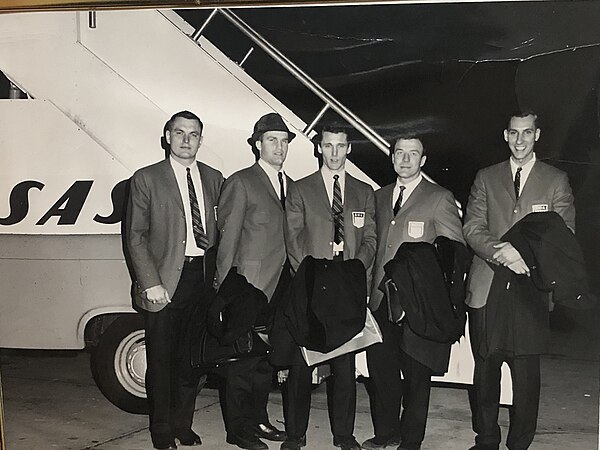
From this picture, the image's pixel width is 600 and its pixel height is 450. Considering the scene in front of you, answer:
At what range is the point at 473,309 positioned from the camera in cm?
201

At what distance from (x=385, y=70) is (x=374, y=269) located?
1.96 feet

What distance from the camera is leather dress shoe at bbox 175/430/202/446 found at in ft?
7.05

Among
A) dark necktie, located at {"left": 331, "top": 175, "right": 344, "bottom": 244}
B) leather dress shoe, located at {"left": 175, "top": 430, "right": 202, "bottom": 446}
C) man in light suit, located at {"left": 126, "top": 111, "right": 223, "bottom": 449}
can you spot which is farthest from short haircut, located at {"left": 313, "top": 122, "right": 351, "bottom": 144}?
leather dress shoe, located at {"left": 175, "top": 430, "right": 202, "bottom": 446}

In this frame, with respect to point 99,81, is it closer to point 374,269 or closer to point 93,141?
point 93,141

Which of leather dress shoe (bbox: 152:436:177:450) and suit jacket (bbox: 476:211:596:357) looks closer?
suit jacket (bbox: 476:211:596:357)

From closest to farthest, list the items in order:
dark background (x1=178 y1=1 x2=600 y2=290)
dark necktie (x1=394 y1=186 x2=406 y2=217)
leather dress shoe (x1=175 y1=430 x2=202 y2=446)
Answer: dark background (x1=178 y1=1 x2=600 y2=290)
dark necktie (x1=394 y1=186 x2=406 y2=217)
leather dress shoe (x1=175 y1=430 x2=202 y2=446)

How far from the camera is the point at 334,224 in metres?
2.04

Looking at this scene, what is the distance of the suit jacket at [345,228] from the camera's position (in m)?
2.04

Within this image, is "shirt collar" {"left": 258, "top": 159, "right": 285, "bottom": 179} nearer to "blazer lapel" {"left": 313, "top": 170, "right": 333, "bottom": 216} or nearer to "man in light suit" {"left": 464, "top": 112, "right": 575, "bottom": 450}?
"blazer lapel" {"left": 313, "top": 170, "right": 333, "bottom": 216}

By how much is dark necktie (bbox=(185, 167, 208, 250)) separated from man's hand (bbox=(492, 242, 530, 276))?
882 mm

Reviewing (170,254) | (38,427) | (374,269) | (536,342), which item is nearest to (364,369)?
(374,269)

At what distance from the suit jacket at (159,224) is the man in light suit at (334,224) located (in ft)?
0.84

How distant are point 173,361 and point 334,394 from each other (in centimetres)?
52

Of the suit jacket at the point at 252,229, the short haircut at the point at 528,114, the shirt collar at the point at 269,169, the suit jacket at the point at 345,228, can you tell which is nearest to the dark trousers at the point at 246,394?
the suit jacket at the point at 252,229
